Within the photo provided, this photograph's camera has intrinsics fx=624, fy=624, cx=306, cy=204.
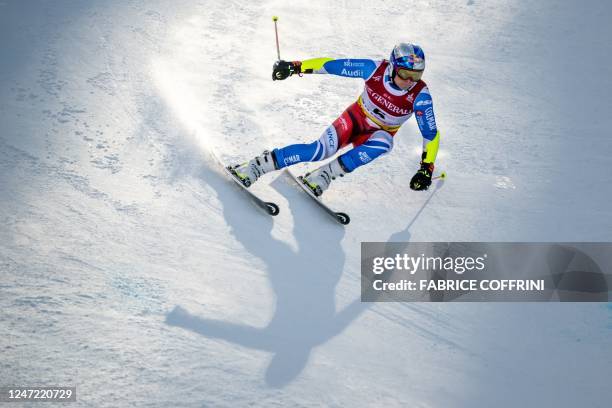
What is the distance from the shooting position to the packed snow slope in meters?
4.88

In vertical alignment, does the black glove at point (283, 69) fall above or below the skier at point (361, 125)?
above

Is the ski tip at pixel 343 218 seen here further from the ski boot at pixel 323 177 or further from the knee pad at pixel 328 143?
the knee pad at pixel 328 143

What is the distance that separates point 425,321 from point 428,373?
0.60m

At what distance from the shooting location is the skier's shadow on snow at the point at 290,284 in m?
5.10

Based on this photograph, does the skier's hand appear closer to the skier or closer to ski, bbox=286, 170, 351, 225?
the skier

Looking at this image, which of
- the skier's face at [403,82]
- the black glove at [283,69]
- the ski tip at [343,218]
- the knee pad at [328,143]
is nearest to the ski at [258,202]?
the ski tip at [343,218]

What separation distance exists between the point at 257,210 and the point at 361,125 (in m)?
1.49

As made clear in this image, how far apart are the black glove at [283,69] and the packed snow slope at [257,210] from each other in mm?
1036

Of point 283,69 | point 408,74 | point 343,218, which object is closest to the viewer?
point 408,74

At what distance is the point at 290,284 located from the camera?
18.8 feet

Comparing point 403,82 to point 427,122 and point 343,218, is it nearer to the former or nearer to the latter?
point 427,122

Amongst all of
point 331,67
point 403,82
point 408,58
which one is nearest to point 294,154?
point 331,67

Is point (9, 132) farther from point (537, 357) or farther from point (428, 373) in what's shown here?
point (537, 357)

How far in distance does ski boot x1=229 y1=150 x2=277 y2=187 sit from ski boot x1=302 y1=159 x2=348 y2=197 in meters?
0.42
